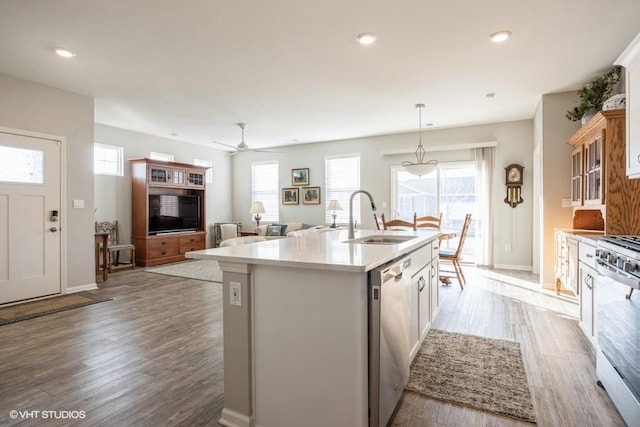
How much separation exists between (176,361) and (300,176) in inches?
238

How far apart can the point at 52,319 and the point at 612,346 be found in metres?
4.71

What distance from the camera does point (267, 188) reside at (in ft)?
28.5

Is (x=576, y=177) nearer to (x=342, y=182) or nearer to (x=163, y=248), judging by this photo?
(x=342, y=182)

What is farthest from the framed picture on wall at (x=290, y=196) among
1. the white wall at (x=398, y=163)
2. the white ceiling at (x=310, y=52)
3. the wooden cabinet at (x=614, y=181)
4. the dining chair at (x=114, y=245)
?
the wooden cabinet at (x=614, y=181)

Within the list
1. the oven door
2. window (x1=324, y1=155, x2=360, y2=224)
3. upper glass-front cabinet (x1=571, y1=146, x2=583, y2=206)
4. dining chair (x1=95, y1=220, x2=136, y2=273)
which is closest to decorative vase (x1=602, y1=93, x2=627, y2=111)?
upper glass-front cabinet (x1=571, y1=146, x2=583, y2=206)

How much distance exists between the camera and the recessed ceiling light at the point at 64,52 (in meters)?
3.19

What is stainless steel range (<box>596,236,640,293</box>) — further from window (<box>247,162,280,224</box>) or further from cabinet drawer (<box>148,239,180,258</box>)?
window (<box>247,162,280,224</box>)

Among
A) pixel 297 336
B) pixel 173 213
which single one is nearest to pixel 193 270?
pixel 173 213

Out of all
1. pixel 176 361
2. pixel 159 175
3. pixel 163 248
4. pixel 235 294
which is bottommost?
pixel 176 361

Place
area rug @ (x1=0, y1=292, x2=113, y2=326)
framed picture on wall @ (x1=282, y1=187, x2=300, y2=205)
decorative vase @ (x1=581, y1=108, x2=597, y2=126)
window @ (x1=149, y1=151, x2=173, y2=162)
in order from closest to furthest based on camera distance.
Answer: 1. area rug @ (x1=0, y1=292, x2=113, y2=326)
2. decorative vase @ (x1=581, y1=108, x2=597, y2=126)
3. window @ (x1=149, y1=151, x2=173, y2=162)
4. framed picture on wall @ (x1=282, y1=187, x2=300, y2=205)

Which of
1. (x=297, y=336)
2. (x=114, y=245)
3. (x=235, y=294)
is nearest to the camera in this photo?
(x=297, y=336)

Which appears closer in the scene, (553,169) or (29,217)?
(29,217)

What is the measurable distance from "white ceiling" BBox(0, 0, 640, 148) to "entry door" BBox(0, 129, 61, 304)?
0.88m

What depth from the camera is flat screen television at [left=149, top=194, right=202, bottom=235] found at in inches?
263
